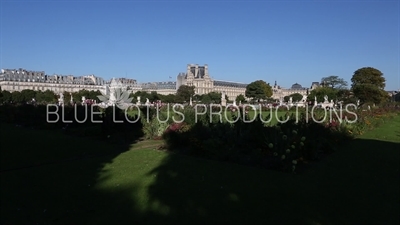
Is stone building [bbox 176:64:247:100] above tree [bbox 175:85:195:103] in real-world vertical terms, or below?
above

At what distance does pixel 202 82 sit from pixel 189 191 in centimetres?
11581

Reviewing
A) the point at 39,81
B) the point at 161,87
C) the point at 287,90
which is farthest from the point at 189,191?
the point at 287,90

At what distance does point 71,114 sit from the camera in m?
18.7

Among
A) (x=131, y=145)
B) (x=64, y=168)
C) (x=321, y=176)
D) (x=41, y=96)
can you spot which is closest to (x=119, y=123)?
(x=131, y=145)

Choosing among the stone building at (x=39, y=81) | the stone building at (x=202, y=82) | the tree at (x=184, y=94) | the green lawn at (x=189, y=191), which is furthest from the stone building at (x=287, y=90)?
the green lawn at (x=189, y=191)

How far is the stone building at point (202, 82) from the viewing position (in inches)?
4781

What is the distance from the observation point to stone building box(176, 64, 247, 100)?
121m

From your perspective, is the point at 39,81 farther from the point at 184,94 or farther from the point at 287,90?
the point at 287,90

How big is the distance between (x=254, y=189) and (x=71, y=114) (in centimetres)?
1477

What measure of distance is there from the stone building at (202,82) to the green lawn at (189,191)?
111240 millimetres

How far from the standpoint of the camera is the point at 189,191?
5.96m

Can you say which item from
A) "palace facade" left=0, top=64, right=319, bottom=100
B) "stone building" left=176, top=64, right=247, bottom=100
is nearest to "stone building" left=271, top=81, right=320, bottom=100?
"palace facade" left=0, top=64, right=319, bottom=100

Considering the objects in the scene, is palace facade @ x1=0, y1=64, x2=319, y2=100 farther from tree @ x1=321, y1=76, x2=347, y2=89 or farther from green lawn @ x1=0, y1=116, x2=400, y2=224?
green lawn @ x1=0, y1=116, x2=400, y2=224

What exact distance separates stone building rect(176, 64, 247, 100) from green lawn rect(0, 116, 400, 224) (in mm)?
111240
